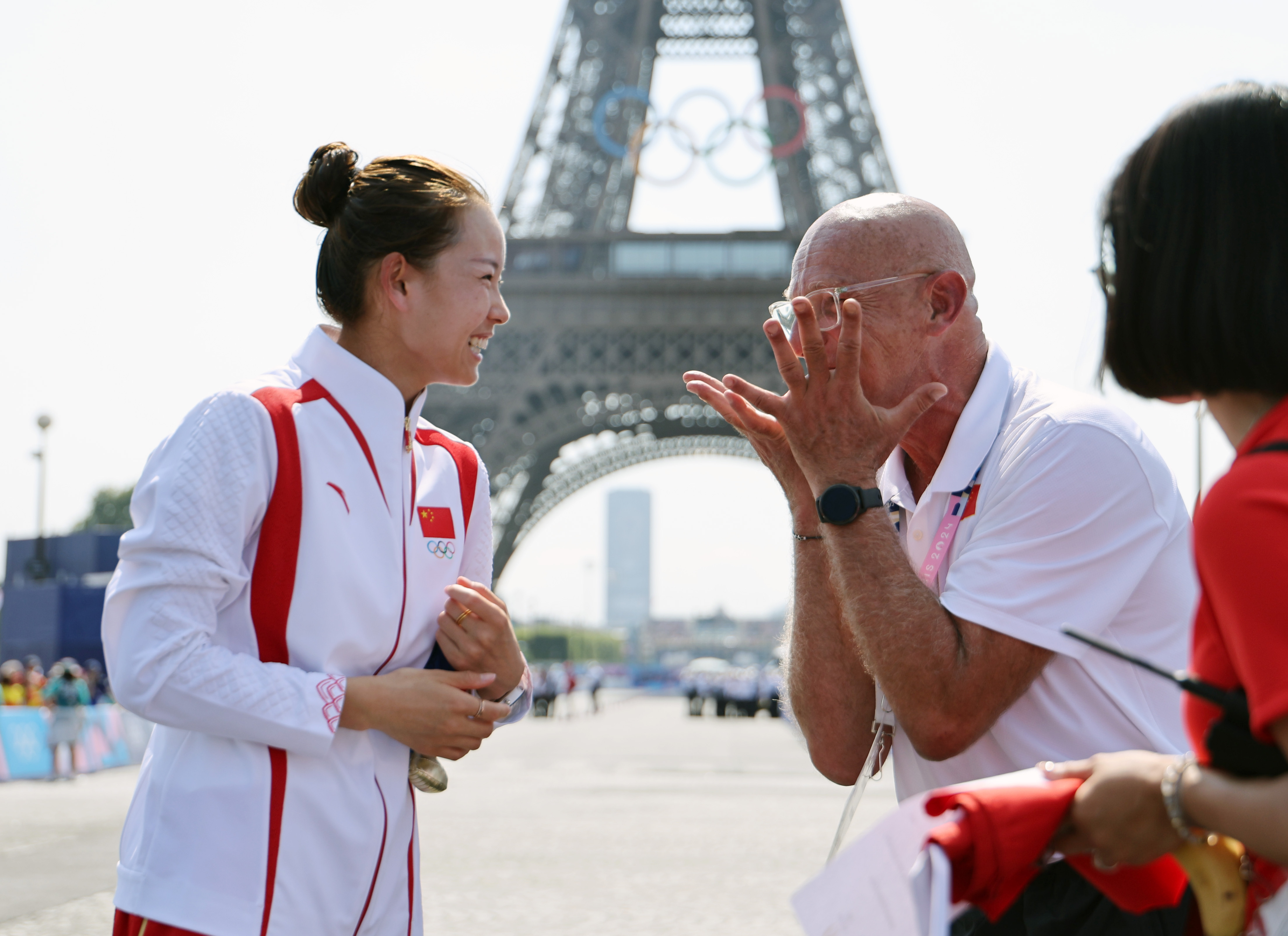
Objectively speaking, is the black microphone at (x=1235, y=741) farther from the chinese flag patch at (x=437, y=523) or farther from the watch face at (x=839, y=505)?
the chinese flag patch at (x=437, y=523)

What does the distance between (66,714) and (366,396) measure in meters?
14.8

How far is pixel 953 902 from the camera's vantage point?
1565 millimetres

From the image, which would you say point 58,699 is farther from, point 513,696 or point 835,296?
point 835,296

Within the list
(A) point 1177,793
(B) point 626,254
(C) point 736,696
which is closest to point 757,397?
(A) point 1177,793

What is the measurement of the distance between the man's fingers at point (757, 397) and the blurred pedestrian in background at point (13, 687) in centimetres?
1642

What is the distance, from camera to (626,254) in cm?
3353

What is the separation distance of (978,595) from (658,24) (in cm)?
3672

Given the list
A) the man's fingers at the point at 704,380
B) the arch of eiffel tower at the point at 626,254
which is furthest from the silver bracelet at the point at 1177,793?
the arch of eiffel tower at the point at 626,254

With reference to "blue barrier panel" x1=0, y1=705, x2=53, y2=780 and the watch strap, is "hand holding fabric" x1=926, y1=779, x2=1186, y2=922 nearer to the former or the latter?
the watch strap

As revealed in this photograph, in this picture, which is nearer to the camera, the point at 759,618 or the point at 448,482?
the point at 448,482

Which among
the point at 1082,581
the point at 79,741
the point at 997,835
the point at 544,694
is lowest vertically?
the point at 544,694

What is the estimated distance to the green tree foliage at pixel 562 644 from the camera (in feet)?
254

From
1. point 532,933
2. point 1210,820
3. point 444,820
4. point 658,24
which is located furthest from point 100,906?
point 658,24

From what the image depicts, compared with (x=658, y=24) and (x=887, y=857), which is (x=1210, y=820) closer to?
(x=887, y=857)
